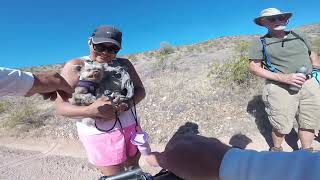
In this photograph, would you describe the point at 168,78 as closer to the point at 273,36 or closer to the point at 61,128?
the point at 61,128

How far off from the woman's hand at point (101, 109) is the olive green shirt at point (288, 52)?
2419mm

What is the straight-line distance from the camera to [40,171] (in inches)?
228

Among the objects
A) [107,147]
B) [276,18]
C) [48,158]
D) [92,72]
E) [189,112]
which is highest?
[276,18]

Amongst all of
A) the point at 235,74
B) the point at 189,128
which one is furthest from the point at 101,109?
the point at 235,74

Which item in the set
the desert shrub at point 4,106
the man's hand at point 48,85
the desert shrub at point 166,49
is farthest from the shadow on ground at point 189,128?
the desert shrub at point 166,49

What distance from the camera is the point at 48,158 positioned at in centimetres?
644

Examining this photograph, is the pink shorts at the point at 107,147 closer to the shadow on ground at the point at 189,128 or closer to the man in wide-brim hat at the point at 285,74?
the man in wide-brim hat at the point at 285,74

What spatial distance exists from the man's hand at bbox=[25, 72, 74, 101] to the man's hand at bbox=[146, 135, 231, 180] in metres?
1.36

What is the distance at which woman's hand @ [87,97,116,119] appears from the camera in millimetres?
2974

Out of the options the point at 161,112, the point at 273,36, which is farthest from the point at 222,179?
the point at 161,112

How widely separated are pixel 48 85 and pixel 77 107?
0.90m

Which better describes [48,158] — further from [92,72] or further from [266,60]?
[92,72]

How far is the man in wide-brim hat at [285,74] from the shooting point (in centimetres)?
471

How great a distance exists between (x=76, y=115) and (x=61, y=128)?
509 cm
